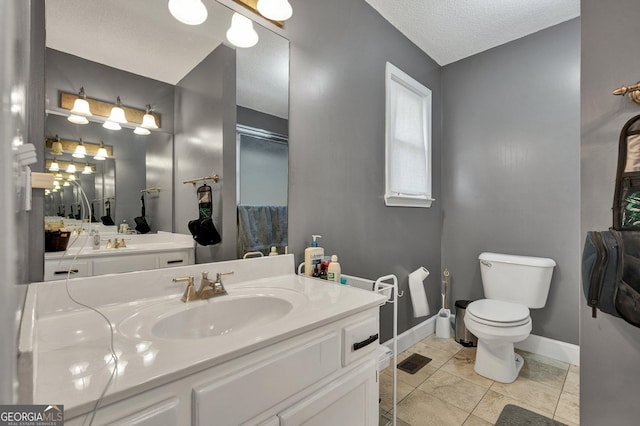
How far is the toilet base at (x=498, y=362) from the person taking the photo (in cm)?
191

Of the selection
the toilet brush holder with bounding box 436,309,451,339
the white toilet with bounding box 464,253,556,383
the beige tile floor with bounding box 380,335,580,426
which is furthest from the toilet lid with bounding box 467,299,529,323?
the toilet brush holder with bounding box 436,309,451,339

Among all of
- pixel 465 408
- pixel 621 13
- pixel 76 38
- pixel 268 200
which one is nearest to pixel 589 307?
pixel 465 408

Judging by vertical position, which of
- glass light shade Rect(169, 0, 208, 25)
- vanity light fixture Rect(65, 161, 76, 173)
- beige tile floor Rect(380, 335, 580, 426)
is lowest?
beige tile floor Rect(380, 335, 580, 426)

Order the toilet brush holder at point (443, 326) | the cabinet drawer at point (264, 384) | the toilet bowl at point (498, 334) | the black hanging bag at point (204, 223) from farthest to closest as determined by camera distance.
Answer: the toilet brush holder at point (443, 326), the toilet bowl at point (498, 334), the black hanging bag at point (204, 223), the cabinet drawer at point (264, 384)

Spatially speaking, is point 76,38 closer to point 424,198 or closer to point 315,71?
point 315,71

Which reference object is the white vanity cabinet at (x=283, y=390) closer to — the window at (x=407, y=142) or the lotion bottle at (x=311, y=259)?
the lotion bottle at (x=311, y=259)

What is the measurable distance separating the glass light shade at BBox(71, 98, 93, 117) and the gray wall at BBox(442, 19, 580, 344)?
110 inches

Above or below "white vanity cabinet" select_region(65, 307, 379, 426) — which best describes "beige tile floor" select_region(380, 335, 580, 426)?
below

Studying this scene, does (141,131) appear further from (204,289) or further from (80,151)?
(204,289)

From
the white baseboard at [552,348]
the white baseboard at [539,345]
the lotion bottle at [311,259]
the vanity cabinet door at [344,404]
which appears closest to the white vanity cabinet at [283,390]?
the vanity cabinet door at [344,404]

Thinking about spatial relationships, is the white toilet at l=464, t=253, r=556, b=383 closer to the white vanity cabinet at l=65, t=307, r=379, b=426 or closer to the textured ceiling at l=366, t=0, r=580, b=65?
the white vanity cabinet at l=65, t=307, r=379, b=426

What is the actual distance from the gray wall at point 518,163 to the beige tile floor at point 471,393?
0.44 meters

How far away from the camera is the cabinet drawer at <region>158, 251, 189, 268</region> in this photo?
1.16 metres

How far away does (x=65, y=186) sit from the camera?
950mm
